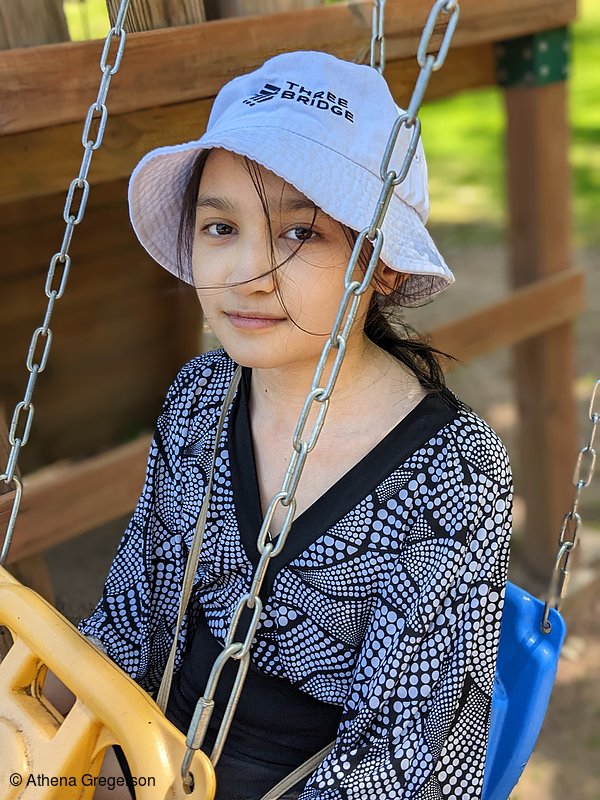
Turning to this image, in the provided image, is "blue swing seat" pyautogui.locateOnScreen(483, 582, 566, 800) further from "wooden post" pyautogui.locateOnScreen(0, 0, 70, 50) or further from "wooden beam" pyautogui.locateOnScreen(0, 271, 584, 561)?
"wooden post" pyautogui.locateOnScreen(0, 0, 70, 50)

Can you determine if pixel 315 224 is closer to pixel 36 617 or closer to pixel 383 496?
pixel 383 496

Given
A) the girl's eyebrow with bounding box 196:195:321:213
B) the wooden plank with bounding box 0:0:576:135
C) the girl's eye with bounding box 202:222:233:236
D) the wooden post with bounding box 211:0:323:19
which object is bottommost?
the girl's eye with bounding box 202:222:233:236

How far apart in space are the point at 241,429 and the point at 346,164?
1.34 ft

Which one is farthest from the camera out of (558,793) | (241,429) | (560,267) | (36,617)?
(560,267)

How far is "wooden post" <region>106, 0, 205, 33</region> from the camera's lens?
1.56m

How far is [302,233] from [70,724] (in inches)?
23.0

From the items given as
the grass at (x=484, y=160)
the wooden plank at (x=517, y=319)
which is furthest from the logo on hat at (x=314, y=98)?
the grass at (x=484, y=160)

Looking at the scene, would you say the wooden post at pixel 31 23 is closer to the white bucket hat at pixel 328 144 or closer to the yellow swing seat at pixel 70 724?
the white bucket hat at pixel 328 144

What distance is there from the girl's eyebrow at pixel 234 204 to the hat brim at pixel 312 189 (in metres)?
0.04

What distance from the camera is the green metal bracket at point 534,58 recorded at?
236 centimetres

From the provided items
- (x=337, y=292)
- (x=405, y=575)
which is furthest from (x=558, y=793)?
(x=337, y=292)

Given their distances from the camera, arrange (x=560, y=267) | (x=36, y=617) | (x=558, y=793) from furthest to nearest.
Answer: (x=560, y=267), (x=558, y=793), (x=36, y=617)

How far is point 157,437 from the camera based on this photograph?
1.45 meters

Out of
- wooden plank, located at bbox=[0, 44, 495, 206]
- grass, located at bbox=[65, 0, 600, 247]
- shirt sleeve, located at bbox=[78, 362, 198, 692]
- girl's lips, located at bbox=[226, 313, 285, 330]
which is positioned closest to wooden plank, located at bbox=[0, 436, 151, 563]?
shirt sleeve, located at bbox=[78, 362, 198, 692]
